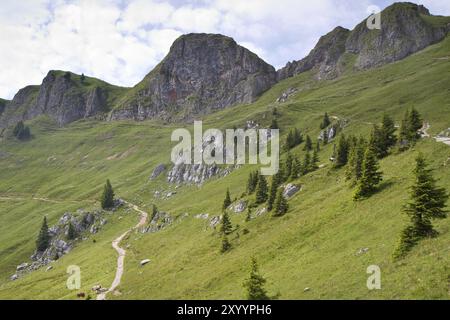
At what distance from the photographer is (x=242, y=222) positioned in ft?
219

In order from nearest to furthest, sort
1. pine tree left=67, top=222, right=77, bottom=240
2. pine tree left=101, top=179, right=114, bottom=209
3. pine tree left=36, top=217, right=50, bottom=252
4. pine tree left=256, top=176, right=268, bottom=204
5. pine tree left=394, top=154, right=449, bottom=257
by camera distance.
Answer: pine tree left=394, top=154, right=449, bottom=257 < pine tree left=256, top=176, right=268, bottom=204 < pine tree left=36, top=217, right=50, bottom=252 < pine tree left=67, top=222, right=77, bottom=240 < pine tree left=101, top=179, right=114, bottom=209

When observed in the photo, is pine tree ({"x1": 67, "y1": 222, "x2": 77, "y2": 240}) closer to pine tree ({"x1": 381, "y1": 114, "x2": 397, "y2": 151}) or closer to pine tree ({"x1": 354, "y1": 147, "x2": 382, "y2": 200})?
pine tree ({"x1": 354, "y1": 147, "x2": 382, "y2": 200})

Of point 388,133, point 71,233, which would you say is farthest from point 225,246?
point 71,233

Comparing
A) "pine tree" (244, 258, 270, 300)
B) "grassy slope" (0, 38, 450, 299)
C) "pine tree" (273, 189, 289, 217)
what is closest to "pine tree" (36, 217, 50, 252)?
"grassy slope" (0, 38, 450, 299)

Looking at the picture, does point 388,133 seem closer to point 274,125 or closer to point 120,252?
point 120,252

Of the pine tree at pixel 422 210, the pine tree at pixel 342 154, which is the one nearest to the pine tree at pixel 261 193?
the pine tree at pixel 342 154

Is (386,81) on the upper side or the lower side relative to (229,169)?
upper

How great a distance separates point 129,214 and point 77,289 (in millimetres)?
54630

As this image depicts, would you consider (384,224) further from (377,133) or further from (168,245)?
(168,245)

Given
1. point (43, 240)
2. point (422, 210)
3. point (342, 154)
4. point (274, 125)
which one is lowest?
point (43, 240)

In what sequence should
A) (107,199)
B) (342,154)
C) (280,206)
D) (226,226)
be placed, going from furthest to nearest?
(107,199) < (342,154) < (226,226) < (280,206)

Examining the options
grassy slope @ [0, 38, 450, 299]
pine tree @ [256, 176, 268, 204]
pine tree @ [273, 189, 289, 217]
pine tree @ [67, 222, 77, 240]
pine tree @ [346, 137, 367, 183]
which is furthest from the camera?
pine tree @ [67, 222, 77, 240]

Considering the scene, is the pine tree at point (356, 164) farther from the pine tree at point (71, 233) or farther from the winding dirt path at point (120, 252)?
the pine tree at point (71, 233)

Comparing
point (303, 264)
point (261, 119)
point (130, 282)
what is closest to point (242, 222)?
point (130, 282)
